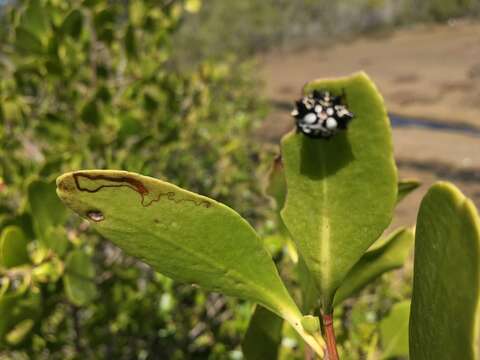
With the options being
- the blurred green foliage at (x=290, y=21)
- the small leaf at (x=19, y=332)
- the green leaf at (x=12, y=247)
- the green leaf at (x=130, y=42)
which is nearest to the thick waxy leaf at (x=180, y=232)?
the green leaf at (x=12, y=247)

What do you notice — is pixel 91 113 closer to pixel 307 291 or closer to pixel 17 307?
pixel 17 307

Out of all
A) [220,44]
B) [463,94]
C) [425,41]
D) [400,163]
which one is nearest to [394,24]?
[425,41]

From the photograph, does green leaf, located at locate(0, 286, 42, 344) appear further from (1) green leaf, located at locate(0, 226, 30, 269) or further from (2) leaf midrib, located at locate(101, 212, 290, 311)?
(2) leaf midrib, located at locate(101, 212, 290, 311)

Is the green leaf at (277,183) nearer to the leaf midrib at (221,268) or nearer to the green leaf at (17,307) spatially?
the leaf midrib at (221,268)

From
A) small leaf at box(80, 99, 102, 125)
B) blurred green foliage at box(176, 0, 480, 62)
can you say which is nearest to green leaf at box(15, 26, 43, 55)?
small leaf at box(80, 99, 102, 125)

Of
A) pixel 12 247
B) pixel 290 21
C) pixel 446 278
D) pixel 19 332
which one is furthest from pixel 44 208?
pixel 290 21

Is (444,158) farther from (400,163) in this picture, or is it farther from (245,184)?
(245,184)
